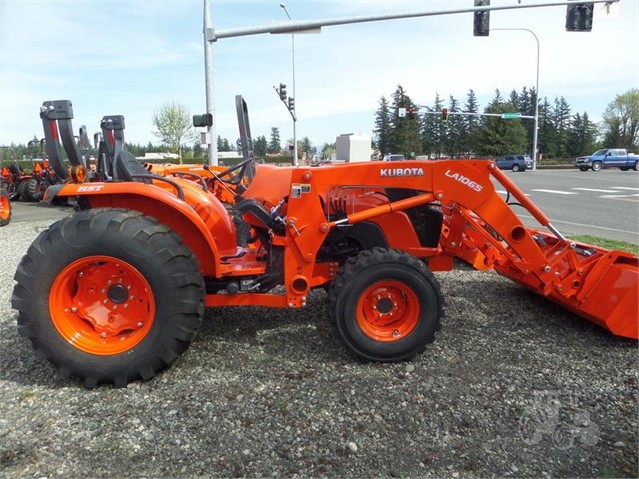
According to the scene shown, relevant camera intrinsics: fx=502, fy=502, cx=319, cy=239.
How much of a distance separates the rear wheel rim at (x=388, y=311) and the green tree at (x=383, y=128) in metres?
65.8

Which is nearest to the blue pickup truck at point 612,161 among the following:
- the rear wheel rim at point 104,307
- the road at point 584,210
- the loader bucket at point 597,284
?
the road at point 584,210

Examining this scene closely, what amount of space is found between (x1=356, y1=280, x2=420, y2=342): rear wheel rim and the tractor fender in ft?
3.62

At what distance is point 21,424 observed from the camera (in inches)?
113

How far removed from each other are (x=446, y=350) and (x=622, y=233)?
766cm

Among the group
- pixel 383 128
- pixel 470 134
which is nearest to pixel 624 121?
pixel 470 134

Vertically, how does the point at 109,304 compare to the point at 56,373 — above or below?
above

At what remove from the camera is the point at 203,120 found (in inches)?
530

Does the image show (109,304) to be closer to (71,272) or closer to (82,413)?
(71,272)

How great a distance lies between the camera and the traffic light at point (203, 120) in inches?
527

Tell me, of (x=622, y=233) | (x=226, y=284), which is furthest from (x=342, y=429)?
(x=622, y=233)

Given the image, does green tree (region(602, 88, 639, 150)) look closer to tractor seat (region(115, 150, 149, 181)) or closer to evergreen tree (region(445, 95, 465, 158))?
evergreen tree (region(445, 95, 465, 158))

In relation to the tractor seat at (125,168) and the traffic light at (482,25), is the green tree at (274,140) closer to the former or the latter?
the traffic light at (482,25)

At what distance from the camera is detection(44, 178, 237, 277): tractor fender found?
3.48 m

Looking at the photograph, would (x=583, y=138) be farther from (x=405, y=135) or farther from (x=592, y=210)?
(x=592, y=210)
